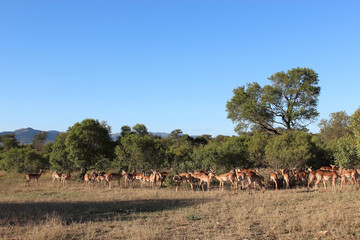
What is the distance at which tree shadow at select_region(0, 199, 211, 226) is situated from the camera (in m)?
11.7

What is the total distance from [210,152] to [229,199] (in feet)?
36.4

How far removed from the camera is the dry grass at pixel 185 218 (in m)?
8.95

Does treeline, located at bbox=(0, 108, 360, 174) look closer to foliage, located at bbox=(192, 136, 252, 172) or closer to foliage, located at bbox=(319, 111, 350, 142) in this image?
foliage, located at bbox=(192, 136, 252, 172)

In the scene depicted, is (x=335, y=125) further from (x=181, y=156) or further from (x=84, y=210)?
(x=84, y=210)

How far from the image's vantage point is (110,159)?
3125cm

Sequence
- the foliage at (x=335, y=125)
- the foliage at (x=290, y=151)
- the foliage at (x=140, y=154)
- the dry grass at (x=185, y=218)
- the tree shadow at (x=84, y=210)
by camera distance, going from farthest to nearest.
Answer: the foliage at (x=335, y=125) → the foliage at (x=140, y=154) → the foliage at (x=290, y=151) → the tree shadow at (x=84, y=210) → the dry grass at (x=185, y=218)

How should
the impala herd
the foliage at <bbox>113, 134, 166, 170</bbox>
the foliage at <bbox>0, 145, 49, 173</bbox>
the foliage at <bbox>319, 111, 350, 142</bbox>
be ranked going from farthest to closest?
the foliage at <bbox>319, 111, 350, 142</bbox> → the foliage at <bbox>0, 145, 49, 173</bbox> → the foliage at <bbox>113, 134, 166, 170</bbox> → the impala herd

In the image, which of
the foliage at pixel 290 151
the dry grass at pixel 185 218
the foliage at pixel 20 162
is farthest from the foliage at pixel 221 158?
the foliage at pixel 20 162

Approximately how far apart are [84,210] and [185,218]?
5.11 m

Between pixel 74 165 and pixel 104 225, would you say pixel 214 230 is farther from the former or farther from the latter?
pixel 74 165

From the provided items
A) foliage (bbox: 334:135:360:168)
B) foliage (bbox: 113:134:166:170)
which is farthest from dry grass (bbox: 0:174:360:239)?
foliage (bbox: 334:135:360:168)

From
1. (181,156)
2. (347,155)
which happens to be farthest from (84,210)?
(347,155)

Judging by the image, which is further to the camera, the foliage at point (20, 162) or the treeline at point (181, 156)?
the foliage at point (20, 162)

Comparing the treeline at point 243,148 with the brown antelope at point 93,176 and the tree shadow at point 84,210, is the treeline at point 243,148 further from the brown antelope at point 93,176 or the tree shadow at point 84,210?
the tree shadow at point 84,210
